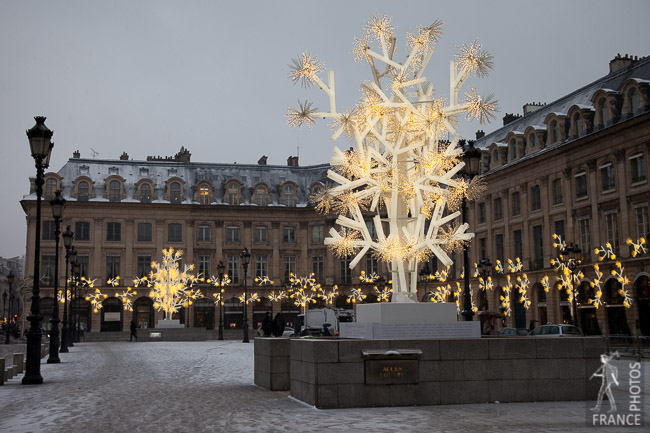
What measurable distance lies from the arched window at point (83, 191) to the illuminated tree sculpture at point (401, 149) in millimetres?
60062

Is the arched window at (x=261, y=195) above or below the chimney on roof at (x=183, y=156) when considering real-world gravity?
below

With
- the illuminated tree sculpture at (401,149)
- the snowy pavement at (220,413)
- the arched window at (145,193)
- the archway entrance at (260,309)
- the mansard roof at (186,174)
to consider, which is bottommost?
the snowy pavement at (220,413)

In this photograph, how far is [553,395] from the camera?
13.6 m

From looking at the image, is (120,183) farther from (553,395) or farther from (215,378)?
(553,395)

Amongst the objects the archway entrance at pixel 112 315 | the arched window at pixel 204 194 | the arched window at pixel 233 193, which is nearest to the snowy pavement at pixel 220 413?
the archway entrance at pixel 112 315

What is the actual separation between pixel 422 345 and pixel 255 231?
6375cm

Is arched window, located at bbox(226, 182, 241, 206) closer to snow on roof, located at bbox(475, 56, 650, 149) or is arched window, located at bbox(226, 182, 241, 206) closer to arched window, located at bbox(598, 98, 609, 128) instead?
snow on roof, located at bbox(475, 56, 650, 149)

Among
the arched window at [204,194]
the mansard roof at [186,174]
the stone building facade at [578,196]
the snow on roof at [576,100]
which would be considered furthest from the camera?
the arched window at [204,194]

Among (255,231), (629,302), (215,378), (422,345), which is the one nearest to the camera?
(422,345)

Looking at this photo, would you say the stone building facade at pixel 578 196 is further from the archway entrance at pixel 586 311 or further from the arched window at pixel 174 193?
the arched window at pixel 174 193

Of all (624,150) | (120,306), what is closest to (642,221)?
(624,150)

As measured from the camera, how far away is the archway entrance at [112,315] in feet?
230

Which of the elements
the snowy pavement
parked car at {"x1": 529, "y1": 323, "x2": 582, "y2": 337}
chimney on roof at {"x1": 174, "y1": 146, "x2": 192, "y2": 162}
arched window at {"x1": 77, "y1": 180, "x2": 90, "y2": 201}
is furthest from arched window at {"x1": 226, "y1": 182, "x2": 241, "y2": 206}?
the snowy pavement

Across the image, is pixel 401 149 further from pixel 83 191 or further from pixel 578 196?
pixel 83 191
